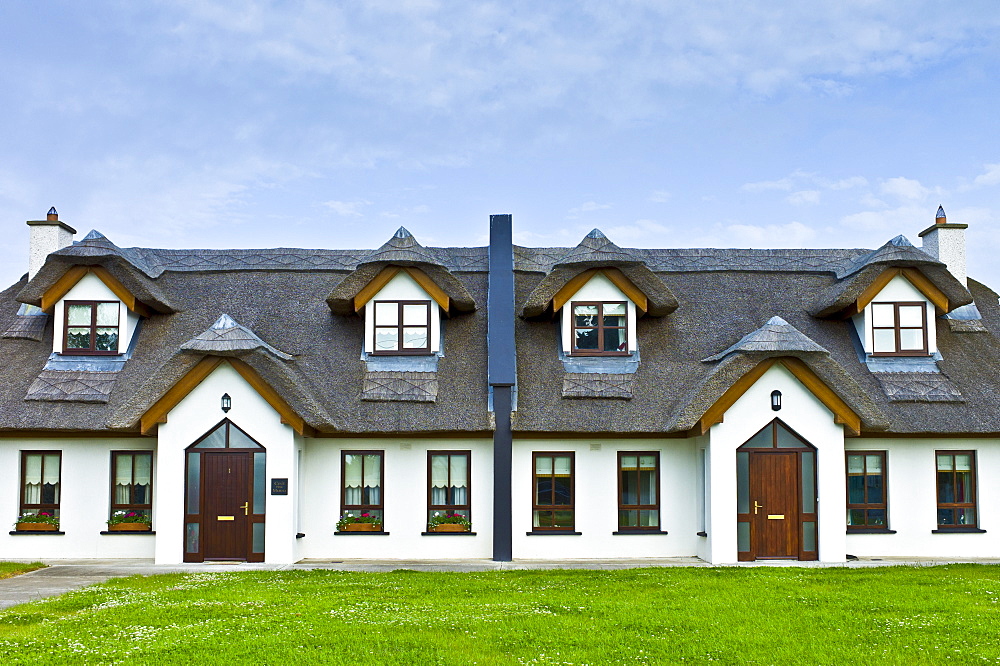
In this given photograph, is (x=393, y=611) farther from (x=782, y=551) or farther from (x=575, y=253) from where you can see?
(x=575, y=253)

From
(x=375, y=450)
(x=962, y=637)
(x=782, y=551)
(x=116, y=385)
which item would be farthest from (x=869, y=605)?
(x=116, y=385)

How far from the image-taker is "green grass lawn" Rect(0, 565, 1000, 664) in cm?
1070

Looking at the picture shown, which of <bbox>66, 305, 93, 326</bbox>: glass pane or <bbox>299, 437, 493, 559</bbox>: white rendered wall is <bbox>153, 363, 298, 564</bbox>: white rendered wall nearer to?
<bbox>299, 437, 493, 559</bbox>: white rendered wall

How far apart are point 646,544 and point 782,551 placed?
2.76m

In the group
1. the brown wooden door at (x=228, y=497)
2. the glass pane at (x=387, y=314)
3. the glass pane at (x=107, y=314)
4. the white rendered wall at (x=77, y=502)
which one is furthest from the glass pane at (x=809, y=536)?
the glass pane at (x=107, y=314)

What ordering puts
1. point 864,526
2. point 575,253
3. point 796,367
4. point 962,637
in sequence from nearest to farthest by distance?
point 962,637 → point 796,367 → point 864,526 → point 575,253

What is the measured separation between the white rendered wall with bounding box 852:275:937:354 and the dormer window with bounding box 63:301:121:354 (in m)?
17.1

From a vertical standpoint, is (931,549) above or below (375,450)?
below

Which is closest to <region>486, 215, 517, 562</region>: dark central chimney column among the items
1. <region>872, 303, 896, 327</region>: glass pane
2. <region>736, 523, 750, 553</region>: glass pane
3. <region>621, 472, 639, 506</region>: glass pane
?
<region>621, 472, 639, 506</region>: glass pane

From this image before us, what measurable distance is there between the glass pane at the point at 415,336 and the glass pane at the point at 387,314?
34 centimetres

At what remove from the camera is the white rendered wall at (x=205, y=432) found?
19.2 m

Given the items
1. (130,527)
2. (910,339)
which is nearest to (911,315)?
(910,339)

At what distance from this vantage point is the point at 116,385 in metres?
20.9

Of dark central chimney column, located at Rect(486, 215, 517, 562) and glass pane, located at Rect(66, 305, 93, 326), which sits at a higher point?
glass pane, located at Rect(66, 305, 93, 326)
